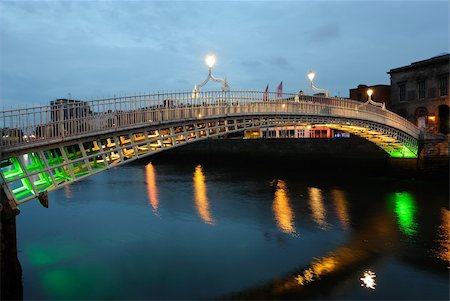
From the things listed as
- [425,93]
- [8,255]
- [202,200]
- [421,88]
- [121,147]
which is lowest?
[202,200]

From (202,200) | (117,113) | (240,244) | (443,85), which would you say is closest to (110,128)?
(117,113)

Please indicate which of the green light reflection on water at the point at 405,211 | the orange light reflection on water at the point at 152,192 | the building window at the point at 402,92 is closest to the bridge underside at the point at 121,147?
the orange light reflection on water at the point at 152,192

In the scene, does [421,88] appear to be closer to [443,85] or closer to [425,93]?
[425,93]

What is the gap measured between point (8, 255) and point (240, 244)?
7430 mm

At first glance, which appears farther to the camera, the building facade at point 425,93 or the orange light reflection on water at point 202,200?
the building facade at point 425,93

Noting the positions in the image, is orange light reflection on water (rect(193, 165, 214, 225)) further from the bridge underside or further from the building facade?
the building facade

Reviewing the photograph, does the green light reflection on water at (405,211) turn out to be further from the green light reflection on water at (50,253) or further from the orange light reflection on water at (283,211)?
the green light reflection on water at (50,253)

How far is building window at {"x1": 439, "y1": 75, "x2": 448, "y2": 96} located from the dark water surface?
15.9 m

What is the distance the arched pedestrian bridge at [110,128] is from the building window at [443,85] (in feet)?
71.9

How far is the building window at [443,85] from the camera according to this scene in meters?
35.6

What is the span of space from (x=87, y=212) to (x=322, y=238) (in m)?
12.3

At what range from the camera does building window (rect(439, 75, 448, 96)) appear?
35.6m

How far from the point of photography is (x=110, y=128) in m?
11.1

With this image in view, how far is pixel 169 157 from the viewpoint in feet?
179
